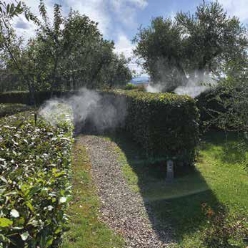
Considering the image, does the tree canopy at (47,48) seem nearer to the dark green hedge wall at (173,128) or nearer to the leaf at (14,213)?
the dark green hedge wall at (173,128)

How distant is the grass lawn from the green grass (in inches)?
35.1

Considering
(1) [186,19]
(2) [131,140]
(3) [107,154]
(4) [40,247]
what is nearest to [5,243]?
(4) [40,247]

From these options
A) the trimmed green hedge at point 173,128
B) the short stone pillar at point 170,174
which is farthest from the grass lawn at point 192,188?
the trimmed green hedge at point 173,128

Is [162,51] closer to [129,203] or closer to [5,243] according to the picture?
[129,203]

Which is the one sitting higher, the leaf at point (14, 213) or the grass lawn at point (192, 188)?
the leaf at point (14, 213)

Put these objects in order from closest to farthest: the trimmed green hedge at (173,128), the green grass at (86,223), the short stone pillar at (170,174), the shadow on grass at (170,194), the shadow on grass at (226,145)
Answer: the green grass at (86,223) < the shadow on grass at (170,194) < the short stone pillar at (170,174) < the trimmed green hedge at (173,128) < the shadow on grass at (226,145)

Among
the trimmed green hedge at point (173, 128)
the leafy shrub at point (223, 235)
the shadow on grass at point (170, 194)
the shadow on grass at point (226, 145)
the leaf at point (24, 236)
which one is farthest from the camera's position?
the shadow on grass at point (226, 145)

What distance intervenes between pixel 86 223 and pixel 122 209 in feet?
2.79

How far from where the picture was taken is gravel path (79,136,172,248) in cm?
463

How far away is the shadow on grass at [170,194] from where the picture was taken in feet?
16.4

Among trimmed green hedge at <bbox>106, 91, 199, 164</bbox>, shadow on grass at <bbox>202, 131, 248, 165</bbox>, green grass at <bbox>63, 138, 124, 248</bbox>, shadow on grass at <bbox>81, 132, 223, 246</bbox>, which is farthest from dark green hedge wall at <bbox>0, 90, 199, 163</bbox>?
green grass at <bbox>63, 138, 124, 248</bbox>

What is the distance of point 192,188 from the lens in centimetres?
642

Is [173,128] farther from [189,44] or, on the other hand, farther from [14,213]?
[189,44]

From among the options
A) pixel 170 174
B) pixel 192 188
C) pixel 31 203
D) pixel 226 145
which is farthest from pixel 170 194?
pixel 31 203
